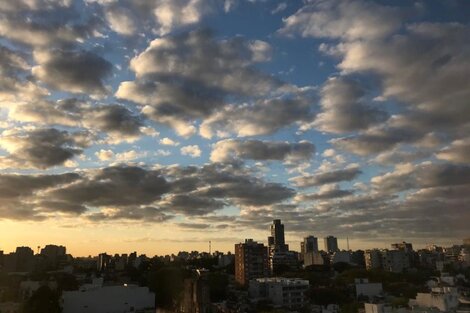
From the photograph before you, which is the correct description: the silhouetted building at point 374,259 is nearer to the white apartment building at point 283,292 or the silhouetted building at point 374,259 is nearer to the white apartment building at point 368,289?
the white apartment building at point 368,289

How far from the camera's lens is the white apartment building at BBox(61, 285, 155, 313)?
65.6 m

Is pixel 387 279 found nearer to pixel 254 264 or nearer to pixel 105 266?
pixel 254 264

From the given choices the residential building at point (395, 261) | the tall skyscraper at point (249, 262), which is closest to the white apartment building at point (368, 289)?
the tall skyscraper at point (249, 262)

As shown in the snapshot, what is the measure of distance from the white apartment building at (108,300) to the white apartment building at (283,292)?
74.2 ft

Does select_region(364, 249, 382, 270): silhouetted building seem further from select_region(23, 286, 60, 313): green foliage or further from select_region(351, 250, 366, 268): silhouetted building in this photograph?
select_region(23, 286, 60, 313): green foliage

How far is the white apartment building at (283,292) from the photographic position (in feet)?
258

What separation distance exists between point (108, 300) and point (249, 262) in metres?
50.1

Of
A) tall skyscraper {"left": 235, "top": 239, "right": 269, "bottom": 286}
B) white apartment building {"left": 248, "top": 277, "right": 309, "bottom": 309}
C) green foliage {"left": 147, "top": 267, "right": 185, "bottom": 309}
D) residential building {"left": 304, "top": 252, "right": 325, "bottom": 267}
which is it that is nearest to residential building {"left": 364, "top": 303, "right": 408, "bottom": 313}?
white apartment building {"left": 248, "top": 277, "right": 309, "bottom": 309}

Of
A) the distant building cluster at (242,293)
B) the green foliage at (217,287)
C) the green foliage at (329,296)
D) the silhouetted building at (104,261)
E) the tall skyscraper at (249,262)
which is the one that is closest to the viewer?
the distant building cluster at (242,293)

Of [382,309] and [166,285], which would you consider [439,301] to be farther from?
[166,285]

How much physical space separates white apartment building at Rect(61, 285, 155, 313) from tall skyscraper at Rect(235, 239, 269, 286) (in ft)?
135

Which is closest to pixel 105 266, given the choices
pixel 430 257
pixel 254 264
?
pixel 254 264

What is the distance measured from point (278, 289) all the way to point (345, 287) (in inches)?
680

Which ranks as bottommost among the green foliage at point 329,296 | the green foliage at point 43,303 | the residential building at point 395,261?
the green foliage at point 329,296
